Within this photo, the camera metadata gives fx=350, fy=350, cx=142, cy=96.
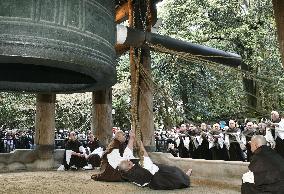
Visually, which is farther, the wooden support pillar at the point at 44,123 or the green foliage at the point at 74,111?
the green foliage at the point at 74,111

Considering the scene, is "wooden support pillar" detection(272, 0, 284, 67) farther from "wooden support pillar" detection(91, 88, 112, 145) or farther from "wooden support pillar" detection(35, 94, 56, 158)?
"wooden support pillar" detection(35, 94, 56, 158)

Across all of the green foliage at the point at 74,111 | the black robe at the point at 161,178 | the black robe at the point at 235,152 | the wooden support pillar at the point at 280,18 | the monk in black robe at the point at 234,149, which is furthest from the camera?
the green foliage at the point at 74,111

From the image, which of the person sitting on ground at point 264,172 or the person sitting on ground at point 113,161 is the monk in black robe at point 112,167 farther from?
the person sitting on ground at point 264,172

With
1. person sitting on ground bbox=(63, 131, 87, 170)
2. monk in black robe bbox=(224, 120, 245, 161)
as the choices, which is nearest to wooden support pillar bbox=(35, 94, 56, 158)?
person sitting on ground bbox=(63, 131, 87, 170)

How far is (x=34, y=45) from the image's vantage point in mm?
1558

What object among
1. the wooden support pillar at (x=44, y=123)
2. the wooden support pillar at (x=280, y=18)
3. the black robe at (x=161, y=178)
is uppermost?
the wooden support pillar at (x=280, y=18)

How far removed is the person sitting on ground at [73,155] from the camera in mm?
8228

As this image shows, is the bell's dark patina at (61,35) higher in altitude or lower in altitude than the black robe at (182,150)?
higher

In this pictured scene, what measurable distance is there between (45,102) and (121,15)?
9.53ft

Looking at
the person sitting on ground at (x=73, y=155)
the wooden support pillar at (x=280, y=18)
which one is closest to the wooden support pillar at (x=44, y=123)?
the person sitting on ground at (x=73, y=155)

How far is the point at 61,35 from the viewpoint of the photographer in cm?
165

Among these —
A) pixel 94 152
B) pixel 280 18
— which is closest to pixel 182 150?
pixel 94 152

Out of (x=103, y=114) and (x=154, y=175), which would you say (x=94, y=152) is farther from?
(x=154, y=175)

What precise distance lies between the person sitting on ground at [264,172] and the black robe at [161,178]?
1293mm
